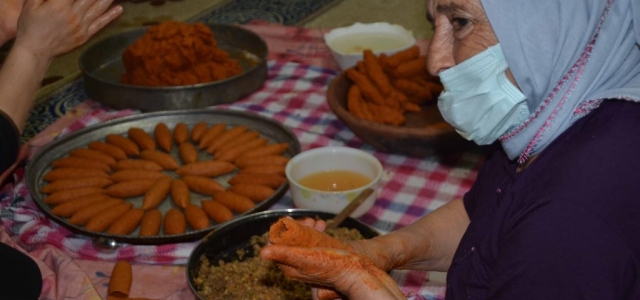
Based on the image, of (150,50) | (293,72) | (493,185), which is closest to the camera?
(493,185)

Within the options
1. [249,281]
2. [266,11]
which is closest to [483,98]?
[249,281]

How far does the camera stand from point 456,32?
1.17 metres

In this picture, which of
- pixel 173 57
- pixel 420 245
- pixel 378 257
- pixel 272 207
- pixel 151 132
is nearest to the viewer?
pixel 378 257

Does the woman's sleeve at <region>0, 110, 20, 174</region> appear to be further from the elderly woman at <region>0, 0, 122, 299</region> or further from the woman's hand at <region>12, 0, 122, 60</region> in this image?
the woman's hand at <region>12, 0, 122, 60</region>

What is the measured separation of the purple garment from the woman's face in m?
0.20

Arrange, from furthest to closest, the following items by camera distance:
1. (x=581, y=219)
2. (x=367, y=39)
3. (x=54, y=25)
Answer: (x=367, y=39), (x=54, y=25), (x=581, y=219)

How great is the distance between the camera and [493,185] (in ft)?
4.27

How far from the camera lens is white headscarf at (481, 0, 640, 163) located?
3.37 feet

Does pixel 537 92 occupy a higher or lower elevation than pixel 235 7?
higher

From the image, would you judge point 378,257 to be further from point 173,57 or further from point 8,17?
point 173,57

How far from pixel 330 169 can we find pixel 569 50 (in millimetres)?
1025

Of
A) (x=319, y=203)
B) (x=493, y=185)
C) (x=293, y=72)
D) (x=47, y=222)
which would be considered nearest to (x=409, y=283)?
(x=319, y=203)

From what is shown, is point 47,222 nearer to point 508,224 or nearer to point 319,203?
point 319,203

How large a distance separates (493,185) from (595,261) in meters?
0.37
